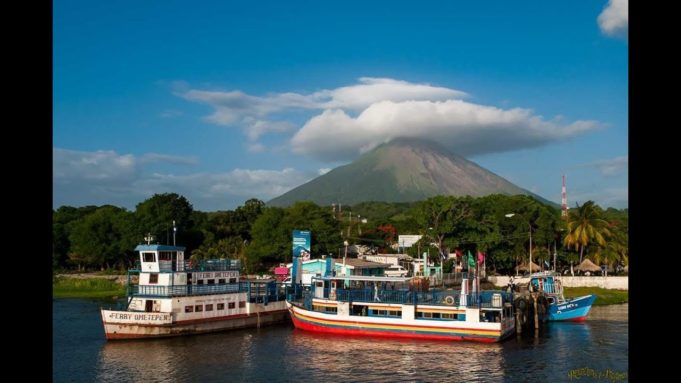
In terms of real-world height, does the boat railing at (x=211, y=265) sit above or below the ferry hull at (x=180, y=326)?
above

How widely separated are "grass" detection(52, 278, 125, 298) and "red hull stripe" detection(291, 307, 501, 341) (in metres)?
34.3

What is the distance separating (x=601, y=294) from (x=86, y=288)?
6107 centimetres

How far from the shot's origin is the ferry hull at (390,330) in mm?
40906

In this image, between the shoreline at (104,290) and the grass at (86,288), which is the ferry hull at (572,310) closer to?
the shoreline at (104,290)

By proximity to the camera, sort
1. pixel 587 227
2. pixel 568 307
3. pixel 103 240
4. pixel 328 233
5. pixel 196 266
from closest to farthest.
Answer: pixel 196 266
pixel 568 307
pixel 587 227
pixel 328 233
pixel 103 240

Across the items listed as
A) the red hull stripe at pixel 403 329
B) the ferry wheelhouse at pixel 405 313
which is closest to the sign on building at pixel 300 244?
the ferry wheelhouse at pixel 405 313

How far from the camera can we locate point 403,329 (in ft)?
140

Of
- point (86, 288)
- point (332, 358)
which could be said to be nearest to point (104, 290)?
point (86, 288)

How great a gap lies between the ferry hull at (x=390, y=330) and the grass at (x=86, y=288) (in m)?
32.8

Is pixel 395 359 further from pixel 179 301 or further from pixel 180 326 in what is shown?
pixel 179 301
